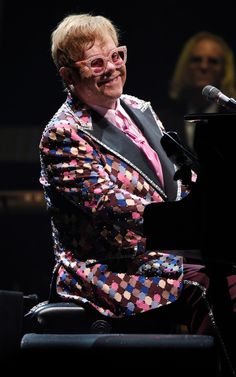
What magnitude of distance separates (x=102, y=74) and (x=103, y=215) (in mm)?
530

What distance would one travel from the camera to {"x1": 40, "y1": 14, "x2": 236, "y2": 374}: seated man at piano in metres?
3.29

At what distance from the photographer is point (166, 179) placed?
346cm

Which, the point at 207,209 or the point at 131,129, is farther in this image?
the point at 131,129

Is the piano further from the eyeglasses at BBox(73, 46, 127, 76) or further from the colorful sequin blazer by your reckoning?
the eyeglasses at BBox(73, 46, 127, 76)

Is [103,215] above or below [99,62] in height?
below

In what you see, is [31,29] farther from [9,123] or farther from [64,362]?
[64,362]

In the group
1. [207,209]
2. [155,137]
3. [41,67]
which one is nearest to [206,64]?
[41,67]

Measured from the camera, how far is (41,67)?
7.23 meters

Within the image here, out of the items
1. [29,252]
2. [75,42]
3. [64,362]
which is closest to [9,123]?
[29,252]

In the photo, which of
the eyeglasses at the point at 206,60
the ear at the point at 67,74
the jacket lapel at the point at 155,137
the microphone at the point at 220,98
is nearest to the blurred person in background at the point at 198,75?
the eyeglasses at the point at 206,60

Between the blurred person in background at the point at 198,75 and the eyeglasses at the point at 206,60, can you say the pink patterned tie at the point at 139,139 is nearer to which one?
the blurred person in background at the point at 198,75

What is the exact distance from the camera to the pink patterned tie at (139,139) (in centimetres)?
346

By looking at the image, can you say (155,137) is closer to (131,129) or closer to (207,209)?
(131,129)

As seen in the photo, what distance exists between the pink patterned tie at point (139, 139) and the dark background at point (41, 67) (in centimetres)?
330
